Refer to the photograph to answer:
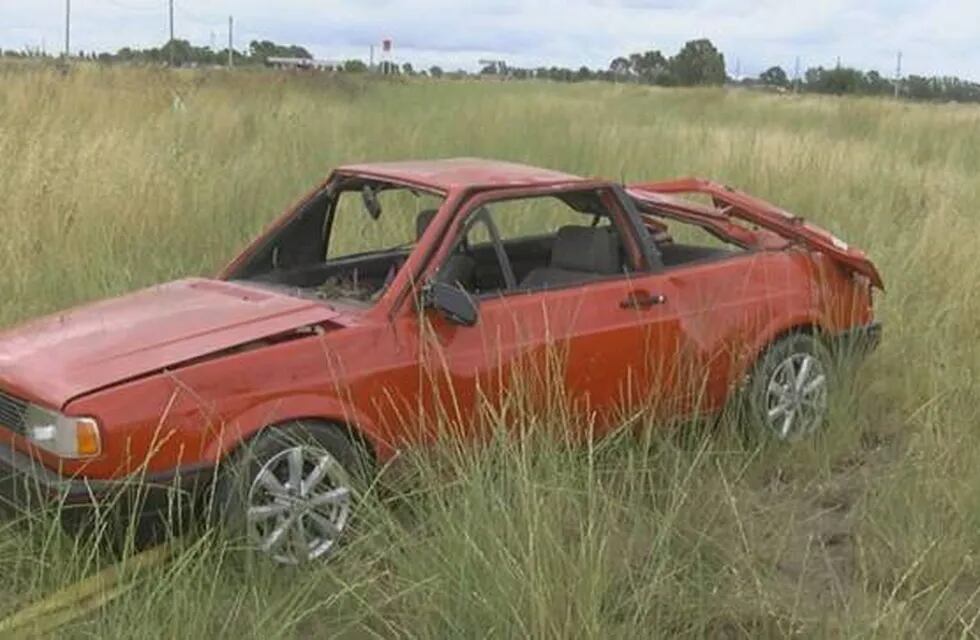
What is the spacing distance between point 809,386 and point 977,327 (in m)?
1.91

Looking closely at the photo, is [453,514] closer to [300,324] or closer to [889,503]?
[300,324]

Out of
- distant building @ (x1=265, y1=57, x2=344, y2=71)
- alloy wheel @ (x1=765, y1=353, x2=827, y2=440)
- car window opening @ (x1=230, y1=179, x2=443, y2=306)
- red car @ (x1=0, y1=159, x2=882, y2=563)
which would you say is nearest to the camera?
red car @ (x1=0, y1=159, x2=882, y2=563)

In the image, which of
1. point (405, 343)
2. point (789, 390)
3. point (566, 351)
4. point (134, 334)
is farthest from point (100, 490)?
point (789, 390)

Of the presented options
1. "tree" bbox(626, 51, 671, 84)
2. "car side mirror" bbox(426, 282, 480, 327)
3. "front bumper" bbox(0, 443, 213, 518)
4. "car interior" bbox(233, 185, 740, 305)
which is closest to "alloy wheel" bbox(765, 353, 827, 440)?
"car interior" bbox(233, 185, 740, 305)

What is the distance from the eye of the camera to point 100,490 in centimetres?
351

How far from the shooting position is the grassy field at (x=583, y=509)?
3246 mm

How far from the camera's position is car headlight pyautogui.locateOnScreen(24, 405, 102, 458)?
11.5ft

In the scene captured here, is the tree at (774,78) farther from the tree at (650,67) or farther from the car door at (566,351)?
the car door at (566,351)

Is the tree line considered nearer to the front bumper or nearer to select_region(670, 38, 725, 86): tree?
select_region(670, 38, 725, 86): tree

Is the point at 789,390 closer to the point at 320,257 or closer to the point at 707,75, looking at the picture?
the point at 320,257

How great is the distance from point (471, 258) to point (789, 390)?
1.69 meters

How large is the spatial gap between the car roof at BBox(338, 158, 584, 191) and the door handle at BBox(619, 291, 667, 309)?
0.61m

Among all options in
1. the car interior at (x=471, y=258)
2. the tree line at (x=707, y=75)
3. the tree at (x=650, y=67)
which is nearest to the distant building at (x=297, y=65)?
the tree line at (x=707, y=75)

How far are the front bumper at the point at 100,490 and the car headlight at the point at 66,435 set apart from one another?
0.27ft
